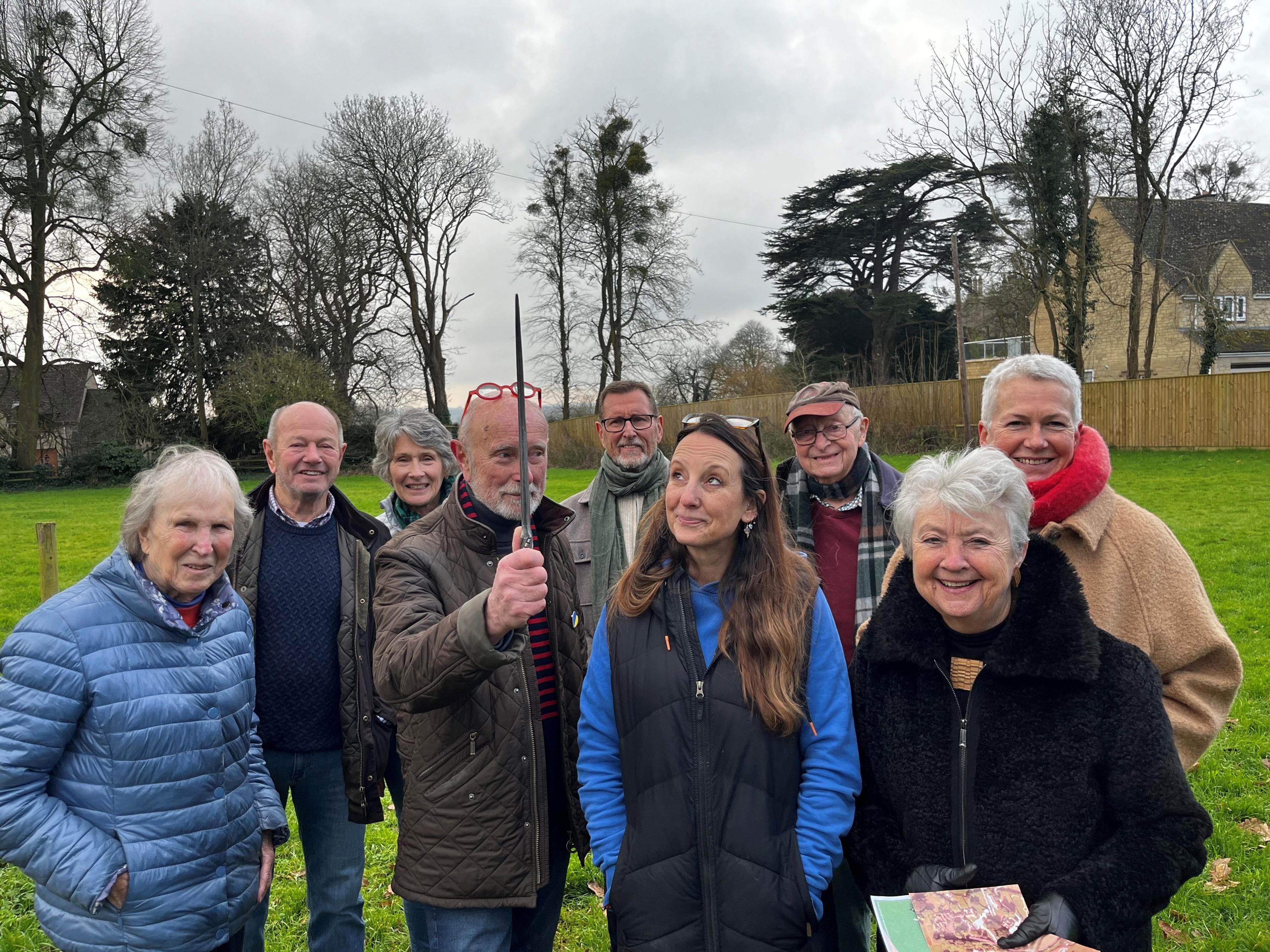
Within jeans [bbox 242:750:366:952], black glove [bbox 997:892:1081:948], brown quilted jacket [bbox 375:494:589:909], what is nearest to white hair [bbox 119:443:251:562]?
brown quilted jacket [bbox 375:494:589:909]

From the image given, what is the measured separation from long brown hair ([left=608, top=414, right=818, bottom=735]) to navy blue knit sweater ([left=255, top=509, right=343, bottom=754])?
1296mm

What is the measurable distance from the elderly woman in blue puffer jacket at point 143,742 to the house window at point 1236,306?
3740 cm

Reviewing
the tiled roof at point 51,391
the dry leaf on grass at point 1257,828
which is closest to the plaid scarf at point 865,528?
the dry leaf on grass at point 1257,828

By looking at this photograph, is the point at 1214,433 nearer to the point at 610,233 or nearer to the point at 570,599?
the point at 610,233

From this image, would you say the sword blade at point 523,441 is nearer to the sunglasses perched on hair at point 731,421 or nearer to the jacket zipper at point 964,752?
the sunglasses perched on hair at point 731,421

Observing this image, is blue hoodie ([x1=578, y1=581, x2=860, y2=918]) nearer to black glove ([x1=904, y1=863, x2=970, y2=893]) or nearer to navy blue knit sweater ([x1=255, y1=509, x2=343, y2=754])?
black glove ([x1=904, y1=863, x2=970, y2=893])

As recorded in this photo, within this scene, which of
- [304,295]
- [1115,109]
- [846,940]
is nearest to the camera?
[846,940]

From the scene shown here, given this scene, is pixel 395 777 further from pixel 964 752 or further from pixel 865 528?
pixel 964 752

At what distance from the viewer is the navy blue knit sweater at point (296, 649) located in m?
3.03

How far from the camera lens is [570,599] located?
262 centimetres

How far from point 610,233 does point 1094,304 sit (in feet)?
51.4

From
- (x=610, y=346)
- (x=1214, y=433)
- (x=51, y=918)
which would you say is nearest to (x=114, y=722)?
(x=51, y=918)

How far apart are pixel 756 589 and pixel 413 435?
8.25 ft

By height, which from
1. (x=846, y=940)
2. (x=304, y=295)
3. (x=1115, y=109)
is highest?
(x=1115, y=109)
